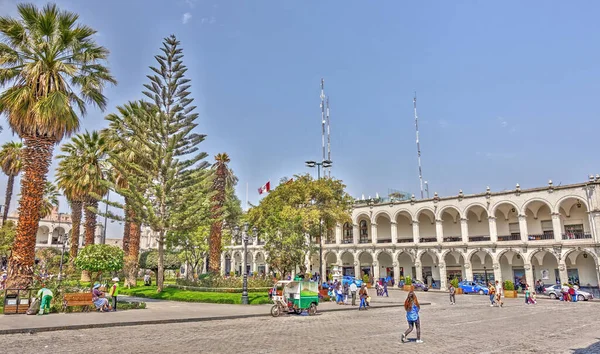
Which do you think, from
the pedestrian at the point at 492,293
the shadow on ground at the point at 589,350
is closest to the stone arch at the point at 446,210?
the pedestrian at the point at 492,293

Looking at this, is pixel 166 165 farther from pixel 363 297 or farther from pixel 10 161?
pixel 10 161

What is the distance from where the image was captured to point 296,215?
29.3 meters

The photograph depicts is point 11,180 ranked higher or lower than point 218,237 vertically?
higher

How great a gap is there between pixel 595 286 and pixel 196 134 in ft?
117

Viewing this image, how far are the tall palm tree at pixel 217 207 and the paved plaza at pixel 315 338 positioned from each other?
15.8 metres

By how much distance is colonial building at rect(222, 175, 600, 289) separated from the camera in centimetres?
3494

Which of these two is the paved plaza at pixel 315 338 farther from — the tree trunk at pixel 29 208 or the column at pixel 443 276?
the column at pixel 443 276

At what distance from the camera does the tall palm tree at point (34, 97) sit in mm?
16875

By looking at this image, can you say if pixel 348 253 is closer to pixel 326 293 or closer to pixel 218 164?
pixel 218 164

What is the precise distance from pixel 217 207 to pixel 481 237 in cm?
2653

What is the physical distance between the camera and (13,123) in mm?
17547

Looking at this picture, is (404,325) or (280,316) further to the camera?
(280,316)

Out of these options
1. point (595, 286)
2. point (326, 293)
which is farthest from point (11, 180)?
point (595, 286)

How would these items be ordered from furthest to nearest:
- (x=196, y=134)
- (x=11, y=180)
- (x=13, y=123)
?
(x=11, y=180) < (x=196, y=134) < (x=13, y=123)
